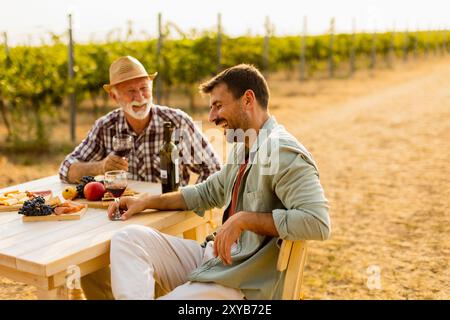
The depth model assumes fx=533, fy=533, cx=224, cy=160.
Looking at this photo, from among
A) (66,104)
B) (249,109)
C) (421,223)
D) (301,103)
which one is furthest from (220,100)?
(66,104)

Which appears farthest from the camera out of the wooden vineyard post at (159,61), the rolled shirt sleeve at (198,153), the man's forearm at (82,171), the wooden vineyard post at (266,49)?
the wooden vineyard post at (266,49)

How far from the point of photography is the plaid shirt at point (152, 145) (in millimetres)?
3295

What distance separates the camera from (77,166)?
9.98ft

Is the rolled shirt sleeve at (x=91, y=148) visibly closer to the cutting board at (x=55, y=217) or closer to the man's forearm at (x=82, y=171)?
the man's forearm at (x=82, y=171)

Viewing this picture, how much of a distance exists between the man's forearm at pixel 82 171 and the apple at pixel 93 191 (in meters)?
0.39

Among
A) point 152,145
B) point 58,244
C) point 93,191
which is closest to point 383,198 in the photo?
point 152,145

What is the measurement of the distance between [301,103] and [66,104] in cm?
681

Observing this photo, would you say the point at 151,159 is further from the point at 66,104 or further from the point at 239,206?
the point at 66,104

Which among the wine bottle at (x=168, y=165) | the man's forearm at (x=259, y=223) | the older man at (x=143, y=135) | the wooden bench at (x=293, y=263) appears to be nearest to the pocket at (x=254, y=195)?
the man's forearm at (x=259, y=223)

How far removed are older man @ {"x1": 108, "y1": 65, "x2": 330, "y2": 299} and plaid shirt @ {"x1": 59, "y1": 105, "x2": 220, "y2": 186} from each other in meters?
0.80

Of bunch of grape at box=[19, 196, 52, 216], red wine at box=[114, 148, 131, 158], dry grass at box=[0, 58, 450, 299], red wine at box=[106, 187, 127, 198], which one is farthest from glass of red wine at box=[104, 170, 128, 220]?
dry grass at box=[0, 58, 450, 299]

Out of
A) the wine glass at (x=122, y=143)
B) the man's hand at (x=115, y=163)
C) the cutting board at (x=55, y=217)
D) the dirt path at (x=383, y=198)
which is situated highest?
the wine glass at (x=122, y=143)
